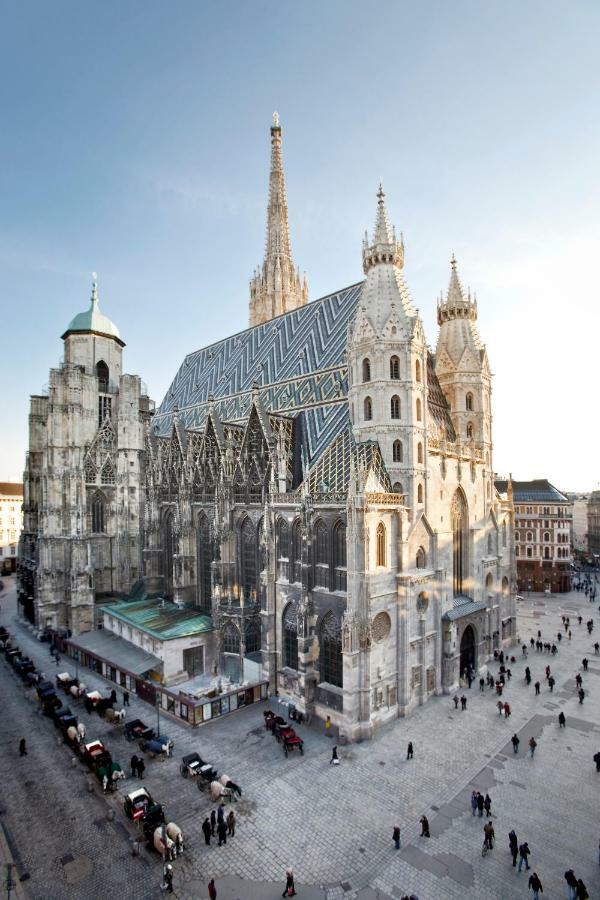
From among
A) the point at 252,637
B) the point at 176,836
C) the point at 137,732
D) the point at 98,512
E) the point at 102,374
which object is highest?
the point at 102,374

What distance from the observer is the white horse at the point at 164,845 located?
2061cm

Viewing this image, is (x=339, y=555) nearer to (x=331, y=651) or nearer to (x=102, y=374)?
(x=331, y=651)

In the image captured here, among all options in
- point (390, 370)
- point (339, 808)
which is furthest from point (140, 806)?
point (390, 370)

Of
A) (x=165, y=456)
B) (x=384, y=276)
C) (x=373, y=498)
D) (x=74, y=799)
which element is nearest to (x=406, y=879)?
(x=74, y=799)

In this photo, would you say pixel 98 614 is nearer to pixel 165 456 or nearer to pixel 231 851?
pixel 165 456

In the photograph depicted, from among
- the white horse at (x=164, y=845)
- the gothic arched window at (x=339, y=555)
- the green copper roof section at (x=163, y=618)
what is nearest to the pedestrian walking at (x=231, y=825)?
the white horse at (x=164, y=845)

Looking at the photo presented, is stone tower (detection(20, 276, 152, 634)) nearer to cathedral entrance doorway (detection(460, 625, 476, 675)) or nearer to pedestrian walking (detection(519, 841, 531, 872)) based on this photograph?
cathedral entrance doorway (detection(460, 625, 476, 675))

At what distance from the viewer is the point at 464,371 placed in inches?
1832

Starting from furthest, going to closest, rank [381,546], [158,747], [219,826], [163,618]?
[163,618]
[381,546]
[158,747]
[219,826]

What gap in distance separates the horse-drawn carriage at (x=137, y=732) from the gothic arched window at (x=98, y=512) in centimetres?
3003

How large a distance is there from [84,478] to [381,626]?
3870cm

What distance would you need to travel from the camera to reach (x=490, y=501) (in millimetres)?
47562

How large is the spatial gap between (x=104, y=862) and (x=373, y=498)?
75.2 feet

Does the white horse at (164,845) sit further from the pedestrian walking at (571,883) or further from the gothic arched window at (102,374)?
the gothic arched window at (102,374)
